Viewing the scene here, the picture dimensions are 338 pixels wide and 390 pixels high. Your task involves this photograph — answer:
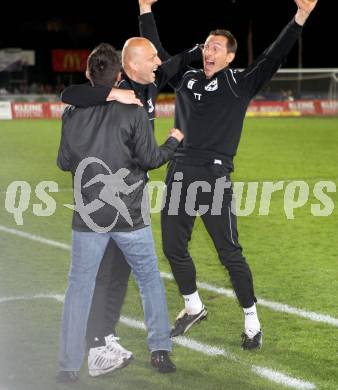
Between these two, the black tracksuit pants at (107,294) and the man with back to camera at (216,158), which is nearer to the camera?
the black tracksuit pants at (107,294)

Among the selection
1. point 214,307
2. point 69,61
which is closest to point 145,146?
point 214,307

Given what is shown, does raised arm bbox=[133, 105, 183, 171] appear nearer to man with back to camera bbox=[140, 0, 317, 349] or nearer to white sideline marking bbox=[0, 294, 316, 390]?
man with back to camera bbox=[140, 0, 317, 349]

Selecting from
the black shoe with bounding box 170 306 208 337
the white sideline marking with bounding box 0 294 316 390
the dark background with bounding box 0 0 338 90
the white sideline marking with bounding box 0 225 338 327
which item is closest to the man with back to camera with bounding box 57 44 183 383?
the white sideline marking with bounding box 0 294 316 390

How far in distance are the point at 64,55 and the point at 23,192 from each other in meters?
51.4

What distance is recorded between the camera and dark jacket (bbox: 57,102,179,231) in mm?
4633

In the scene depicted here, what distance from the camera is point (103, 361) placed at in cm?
504

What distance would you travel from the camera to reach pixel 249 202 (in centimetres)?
1249

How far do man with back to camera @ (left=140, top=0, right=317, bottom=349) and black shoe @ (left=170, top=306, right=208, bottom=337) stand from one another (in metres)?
0.37

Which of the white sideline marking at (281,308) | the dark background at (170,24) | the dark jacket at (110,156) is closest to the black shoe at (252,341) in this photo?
the white sideline marking at (281,308)

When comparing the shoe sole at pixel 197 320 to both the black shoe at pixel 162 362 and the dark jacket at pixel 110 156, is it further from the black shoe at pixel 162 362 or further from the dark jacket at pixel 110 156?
the dark jacket at pixel 110 156

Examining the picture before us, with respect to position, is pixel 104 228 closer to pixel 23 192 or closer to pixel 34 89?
pixel 23 192

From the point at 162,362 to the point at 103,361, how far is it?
0.37 metres

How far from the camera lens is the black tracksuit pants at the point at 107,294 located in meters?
5.14

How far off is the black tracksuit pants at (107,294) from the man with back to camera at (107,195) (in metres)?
0.19
